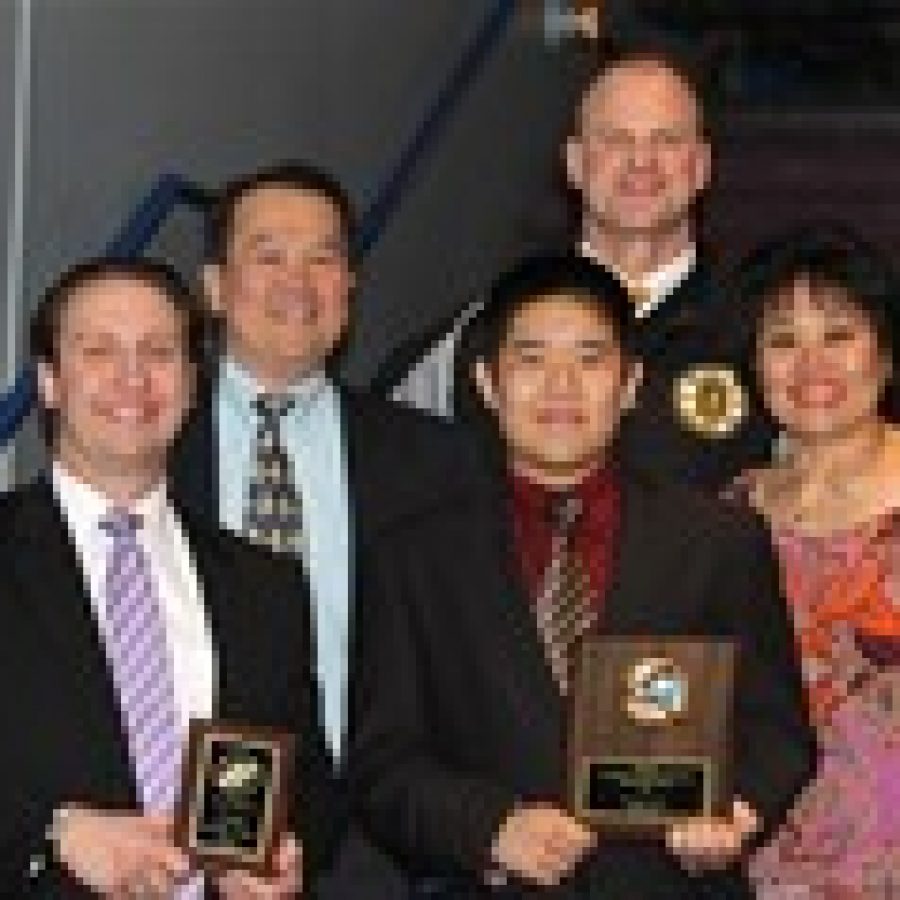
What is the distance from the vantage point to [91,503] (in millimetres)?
3182

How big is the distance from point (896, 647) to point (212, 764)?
970 mm

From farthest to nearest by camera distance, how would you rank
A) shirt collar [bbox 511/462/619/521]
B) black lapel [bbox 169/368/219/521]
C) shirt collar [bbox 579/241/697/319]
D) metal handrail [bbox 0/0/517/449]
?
metal handrail [bbox 0/0/517/449] → shirt collar [bbox 579/241/697/319] → black lapel [bbox 169/368/219/521] → shirt collar [bbox 511/462/619/521]

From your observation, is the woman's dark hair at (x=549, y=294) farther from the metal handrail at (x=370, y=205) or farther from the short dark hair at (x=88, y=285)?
the metal handrail at (x=370, y=205)

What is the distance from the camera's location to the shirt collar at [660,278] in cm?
418

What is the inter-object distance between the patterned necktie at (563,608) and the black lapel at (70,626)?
1.72 feet

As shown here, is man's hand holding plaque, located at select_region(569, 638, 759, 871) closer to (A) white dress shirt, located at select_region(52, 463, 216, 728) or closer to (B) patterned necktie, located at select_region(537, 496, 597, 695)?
(B) patterned necktie, located at select_region(537, 496, 597, 695)

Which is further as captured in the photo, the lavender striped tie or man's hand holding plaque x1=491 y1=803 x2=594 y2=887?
the lavender striped tie

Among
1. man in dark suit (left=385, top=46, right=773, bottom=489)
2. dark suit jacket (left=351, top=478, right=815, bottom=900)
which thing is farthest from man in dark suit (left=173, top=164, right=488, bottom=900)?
dark suit jacket (left=351, top=478, right=815, bottom=900)

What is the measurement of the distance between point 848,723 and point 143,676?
0.92 metres

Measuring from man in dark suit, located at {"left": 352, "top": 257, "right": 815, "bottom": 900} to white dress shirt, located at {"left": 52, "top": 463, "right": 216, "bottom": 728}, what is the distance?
204 mm

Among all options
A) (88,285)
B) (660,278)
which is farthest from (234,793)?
(660,278)

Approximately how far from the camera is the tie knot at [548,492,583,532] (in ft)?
10.5

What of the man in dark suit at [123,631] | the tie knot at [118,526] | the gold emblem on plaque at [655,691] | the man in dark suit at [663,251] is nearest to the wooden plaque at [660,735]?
the gold emblem on plaque at [655,691]

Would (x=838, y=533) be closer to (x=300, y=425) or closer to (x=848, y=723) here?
(x=848, y=723)
